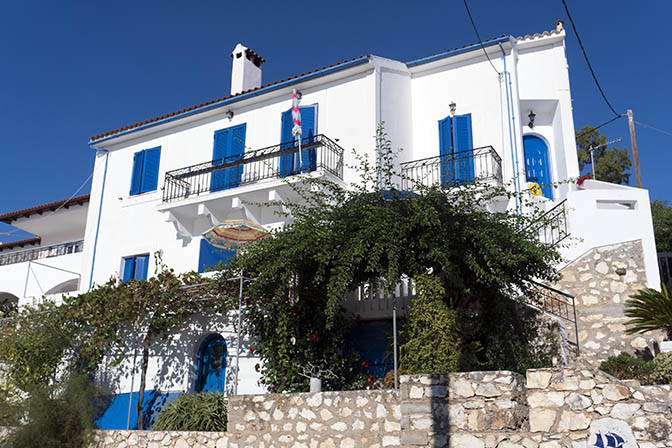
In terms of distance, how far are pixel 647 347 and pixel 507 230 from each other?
389 cm

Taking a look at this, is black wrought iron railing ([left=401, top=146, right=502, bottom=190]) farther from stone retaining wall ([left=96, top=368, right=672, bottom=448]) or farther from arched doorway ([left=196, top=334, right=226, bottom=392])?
stone retaining wall ([left=96, top=368, right=672, bottom=448])

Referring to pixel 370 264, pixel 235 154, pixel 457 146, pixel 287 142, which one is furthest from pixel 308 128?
pixel 370 264

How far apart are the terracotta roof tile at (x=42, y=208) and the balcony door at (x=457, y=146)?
1338cm

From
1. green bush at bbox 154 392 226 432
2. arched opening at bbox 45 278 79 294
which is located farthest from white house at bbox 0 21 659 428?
arched opening at bbox 45 278 79 294

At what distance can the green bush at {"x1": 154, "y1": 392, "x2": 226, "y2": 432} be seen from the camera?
35.7 ft

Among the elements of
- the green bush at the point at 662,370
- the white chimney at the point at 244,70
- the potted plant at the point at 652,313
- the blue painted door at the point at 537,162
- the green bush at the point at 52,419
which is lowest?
the green bush at the point at 52,419

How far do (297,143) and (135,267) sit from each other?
19.8ft

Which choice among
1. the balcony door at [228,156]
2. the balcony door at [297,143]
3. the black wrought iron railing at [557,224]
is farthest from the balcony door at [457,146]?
the balcony door at [228,156]

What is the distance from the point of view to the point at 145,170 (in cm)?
1866

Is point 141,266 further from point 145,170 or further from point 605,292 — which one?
point 605,292

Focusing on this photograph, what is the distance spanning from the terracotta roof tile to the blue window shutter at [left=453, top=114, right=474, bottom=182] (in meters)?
13.7

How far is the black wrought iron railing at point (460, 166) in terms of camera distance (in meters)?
14.5

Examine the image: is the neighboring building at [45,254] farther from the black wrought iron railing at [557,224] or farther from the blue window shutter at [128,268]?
the black wrought iron railing at [557,224]

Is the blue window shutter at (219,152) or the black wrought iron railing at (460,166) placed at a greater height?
the blue window shutter at (219,152)
